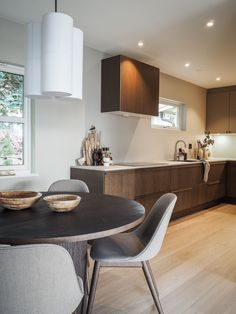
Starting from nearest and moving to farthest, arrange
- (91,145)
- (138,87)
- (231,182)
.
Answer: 1. (91,145)
2. (138,87)
3. (231,182)

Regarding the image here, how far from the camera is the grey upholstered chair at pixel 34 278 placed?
0.99 m

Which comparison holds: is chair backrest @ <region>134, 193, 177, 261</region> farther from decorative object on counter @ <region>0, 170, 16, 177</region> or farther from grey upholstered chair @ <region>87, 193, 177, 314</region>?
decorative object on counter @ <region>0, 170, 16, 177</region>

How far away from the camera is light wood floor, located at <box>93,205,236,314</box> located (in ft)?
6.64

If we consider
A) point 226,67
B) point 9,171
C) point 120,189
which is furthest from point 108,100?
point 226,67

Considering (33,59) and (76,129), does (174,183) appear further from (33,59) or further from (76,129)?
(33,59)

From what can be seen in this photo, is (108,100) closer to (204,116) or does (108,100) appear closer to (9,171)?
(9,171)

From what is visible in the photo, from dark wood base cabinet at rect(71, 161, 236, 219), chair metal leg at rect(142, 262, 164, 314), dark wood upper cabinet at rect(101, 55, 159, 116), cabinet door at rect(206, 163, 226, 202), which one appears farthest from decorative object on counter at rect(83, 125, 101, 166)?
cabinet door at rect(206, 163, 226, 202)

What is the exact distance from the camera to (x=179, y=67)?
15.1 ft

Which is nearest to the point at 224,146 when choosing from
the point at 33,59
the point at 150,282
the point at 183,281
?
the point at 183,281

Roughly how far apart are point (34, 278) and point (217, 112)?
5.93 m

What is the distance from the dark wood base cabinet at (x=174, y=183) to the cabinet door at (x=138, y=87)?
36.7 inches

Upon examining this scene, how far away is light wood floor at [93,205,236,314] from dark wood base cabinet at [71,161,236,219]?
72cm

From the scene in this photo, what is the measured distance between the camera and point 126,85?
3791mm

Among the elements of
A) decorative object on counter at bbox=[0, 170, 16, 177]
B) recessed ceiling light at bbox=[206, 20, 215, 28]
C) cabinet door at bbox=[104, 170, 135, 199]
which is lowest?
cabinet door at bbox=[104, 170, 135, 199]
